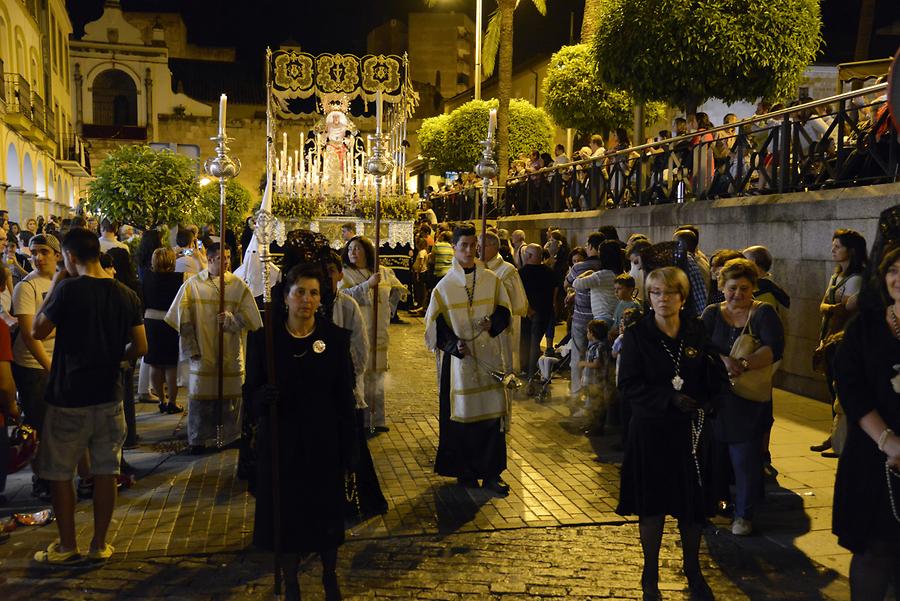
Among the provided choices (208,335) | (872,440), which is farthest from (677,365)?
(208,335)

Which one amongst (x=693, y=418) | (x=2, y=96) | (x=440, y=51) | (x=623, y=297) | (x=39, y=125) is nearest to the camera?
(x=693, y=418)

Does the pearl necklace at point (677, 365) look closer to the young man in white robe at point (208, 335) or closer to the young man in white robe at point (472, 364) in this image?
the young man in white robe at point (472, 364)

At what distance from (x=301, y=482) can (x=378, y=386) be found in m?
4.02

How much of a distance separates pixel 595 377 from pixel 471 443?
1.88 meters

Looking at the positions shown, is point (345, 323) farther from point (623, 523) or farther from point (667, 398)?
point (667, 398)

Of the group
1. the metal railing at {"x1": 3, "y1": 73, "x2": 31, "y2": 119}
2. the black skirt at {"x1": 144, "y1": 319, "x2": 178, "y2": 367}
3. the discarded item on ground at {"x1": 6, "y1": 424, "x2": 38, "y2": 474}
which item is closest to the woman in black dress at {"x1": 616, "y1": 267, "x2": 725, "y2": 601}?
the discarded item on ground at {"x1": 6, "y1": 424, "x2": 38, "y2": 474}

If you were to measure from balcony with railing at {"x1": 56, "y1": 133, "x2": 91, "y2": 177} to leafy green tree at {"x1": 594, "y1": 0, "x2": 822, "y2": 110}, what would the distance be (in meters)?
35.8

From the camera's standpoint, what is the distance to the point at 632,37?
12.2 meters

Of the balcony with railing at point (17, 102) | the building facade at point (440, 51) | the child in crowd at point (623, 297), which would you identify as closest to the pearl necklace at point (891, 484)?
the child in crowd at point (623, 297)

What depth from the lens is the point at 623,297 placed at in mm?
7523

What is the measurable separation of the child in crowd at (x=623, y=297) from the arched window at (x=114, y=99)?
50694mm

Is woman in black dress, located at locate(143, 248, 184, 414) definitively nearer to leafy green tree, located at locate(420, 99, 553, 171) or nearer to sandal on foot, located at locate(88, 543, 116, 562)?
sandal on foot, located at locate(88, 543, 116, 562)

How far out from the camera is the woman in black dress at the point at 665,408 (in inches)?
168

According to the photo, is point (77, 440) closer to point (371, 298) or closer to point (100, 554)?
point (100, 554)
